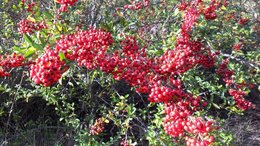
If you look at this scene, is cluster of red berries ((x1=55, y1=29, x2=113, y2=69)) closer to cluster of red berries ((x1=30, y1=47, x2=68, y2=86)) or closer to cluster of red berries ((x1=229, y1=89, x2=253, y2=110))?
cluster of red berries ((x1=30, y1=47, x2=68, y2=86))

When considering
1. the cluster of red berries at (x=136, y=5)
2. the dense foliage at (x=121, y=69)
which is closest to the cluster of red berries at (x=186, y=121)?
the dense foliage at (x=121, y=69)

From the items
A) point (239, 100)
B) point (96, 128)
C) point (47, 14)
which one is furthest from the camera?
point (96, 128)

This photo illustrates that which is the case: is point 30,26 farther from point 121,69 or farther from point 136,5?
point 136,5

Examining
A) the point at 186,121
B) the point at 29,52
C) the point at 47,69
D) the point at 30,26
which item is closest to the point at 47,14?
the point at 30,26

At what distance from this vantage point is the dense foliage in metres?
2.19

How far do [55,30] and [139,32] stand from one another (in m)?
2.03

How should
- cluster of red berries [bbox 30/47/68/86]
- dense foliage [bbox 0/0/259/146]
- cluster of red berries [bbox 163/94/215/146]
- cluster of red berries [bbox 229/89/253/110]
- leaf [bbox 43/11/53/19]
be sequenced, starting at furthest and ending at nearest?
cluster of red berries [bbox 229/89/253/110] < leaf [bbox 43/11/53/19] < dense foliage [bbox 0/0/259/146] < cluster of red berries [bbox 30/47/68/86] < cluster of red berries [bbox 163/94/215/146]

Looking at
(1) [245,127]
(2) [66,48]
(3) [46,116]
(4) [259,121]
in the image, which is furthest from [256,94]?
(2) [66,48]

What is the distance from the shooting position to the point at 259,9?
359 inches

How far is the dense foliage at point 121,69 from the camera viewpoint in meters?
2.19

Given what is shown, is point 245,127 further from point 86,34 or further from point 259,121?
point 86,34

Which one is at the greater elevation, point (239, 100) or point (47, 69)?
point (47, 69)

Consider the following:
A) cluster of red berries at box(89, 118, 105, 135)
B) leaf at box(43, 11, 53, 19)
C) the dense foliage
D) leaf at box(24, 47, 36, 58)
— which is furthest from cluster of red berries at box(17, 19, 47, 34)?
cluster of red berries at box(89, 118, 105, 135)

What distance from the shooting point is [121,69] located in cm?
248
